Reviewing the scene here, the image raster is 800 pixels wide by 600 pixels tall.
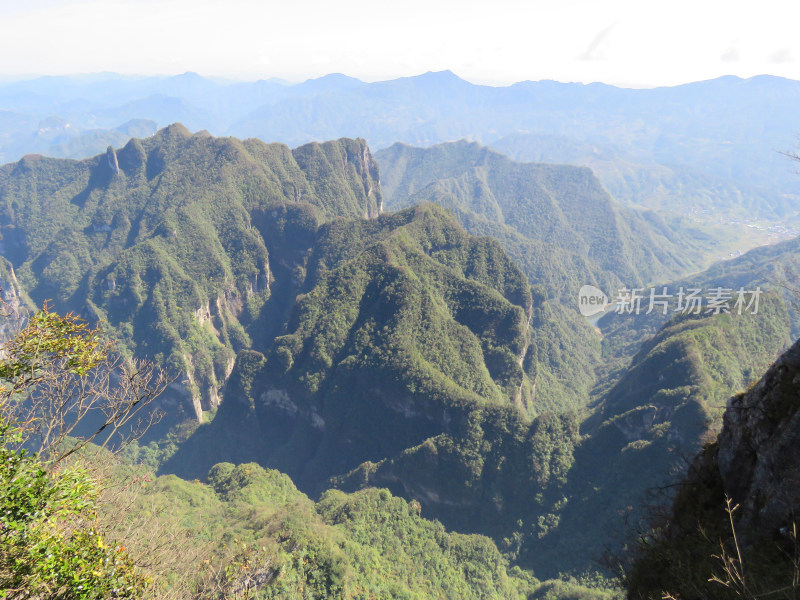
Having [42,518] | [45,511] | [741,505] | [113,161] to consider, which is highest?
[113,161]

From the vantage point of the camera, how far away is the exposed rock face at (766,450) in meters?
11.0

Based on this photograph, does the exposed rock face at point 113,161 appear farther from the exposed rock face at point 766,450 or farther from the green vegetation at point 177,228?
the exposed rock face at point 766,450

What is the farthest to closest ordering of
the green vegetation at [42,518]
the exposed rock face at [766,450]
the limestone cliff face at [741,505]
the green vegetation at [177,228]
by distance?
the green vegetation at [177,228] < the exposed rock face at [766,450] < the limestone cliff face at [741,505] < the green vegetation at [42,518]

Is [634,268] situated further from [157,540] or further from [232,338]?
[157,540]

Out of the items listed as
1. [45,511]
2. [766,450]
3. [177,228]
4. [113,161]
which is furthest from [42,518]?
[113,161]

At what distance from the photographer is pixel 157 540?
17.2 meters

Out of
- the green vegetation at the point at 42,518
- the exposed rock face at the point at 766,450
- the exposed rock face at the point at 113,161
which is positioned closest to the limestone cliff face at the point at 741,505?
the exposed rock face at the point at 766,450

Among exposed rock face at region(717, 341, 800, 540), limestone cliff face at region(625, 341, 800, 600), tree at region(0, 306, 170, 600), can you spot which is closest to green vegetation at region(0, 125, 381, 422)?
tree at region(0, 306, 170, 600)

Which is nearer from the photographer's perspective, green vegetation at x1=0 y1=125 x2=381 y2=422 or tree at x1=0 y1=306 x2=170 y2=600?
tree at x1=0 y1=306 x2=170 y2=600

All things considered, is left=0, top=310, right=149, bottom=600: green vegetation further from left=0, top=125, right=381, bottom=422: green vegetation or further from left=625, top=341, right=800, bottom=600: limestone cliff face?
left=0, top=125, right=381, bottom=422: green vegetation

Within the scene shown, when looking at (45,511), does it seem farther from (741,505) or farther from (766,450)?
(766,450)

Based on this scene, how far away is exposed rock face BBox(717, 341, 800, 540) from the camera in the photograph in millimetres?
11031

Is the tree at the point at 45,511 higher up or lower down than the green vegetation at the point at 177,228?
higher up

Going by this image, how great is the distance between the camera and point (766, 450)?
11.9 metres
